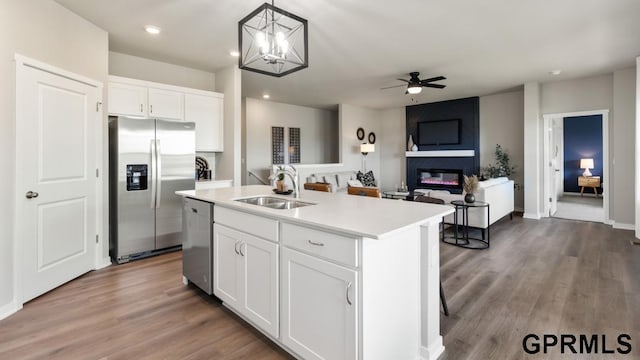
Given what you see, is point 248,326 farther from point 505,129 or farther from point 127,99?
point 505,129

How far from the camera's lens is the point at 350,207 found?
2.08 metres

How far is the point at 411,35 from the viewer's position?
362 centimetres

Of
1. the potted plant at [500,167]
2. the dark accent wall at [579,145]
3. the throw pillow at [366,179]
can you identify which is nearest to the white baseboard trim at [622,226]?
the potted plant at [500,167]

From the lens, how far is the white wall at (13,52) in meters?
2.38

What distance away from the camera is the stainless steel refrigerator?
3.56 m

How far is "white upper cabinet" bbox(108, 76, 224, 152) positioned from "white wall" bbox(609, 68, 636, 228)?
646cm

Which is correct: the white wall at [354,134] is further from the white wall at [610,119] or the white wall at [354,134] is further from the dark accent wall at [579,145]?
the dark accent wall at [579,145]

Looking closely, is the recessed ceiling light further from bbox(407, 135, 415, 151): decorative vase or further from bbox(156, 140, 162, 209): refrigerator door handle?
bbox(407, 135, 415, 151): decorative vase

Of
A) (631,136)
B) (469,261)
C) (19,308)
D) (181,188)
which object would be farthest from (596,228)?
(19,308)

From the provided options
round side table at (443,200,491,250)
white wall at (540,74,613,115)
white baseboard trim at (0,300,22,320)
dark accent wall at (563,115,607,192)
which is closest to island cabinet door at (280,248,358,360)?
white baseboard trim at (0,300,22,320)

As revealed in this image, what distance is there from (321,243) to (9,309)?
8.59ft

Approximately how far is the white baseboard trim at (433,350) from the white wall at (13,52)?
3.03 meters

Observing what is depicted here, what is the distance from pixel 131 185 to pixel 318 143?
19.0 ft

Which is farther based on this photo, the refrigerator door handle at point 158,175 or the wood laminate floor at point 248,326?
the refrigerator door handle at point 158,175
